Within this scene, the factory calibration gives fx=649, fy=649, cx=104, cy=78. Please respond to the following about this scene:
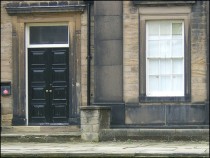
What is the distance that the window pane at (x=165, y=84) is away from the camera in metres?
18.8

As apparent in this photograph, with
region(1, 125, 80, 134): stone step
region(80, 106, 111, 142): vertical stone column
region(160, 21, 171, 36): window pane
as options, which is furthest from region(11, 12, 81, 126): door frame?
region(160, 21, 171, 36): window pane

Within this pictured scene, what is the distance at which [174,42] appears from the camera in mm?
18781

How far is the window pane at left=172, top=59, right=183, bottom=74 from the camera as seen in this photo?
18734 mm

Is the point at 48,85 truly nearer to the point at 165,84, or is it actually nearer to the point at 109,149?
the point at 165,84

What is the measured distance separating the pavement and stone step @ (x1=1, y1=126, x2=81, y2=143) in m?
0.25

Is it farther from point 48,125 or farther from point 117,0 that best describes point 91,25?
point 48,125

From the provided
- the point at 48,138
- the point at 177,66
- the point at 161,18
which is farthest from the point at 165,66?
the point at 48,138

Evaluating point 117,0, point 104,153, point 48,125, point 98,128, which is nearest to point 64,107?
point 48,125

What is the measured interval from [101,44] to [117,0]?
1.34m

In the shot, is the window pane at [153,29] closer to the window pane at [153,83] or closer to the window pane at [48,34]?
the window pane at [153,83]

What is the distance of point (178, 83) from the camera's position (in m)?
18.7

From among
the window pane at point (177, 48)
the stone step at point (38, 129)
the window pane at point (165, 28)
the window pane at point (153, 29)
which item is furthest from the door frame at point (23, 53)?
the window pane at point (177, 48)

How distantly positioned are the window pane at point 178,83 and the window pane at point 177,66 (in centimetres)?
14

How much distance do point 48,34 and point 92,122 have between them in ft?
11.1
